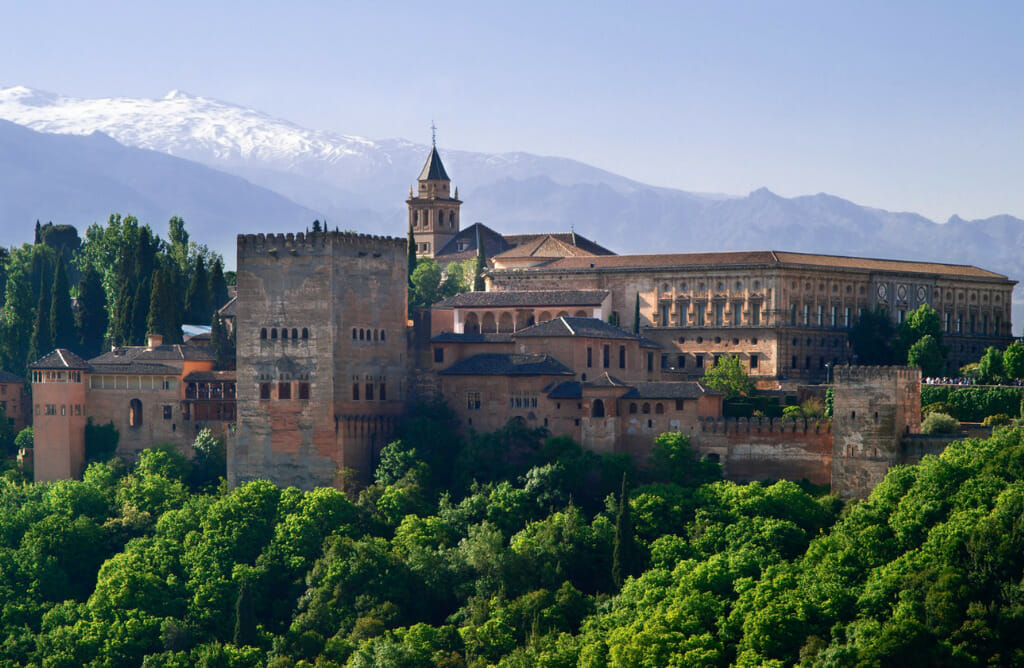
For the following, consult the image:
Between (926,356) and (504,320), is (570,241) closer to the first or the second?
(504,320)

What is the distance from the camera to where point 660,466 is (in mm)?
68250

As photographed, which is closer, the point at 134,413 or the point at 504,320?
the point at 134,413

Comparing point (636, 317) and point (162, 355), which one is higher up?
point (636, 317)

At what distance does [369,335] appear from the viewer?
73.4m

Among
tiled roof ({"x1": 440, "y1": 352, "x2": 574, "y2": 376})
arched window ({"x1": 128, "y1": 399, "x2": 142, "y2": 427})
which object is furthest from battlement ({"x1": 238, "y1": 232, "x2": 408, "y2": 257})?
arched window ({"x1": 128, "y1": 399, "x2": 142, "y2": 427})

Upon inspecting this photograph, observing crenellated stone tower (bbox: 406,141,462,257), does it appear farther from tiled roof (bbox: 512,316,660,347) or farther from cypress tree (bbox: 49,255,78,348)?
tiled roof (bbox: 512,316,660,347)

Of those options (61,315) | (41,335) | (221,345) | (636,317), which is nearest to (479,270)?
(636,317)

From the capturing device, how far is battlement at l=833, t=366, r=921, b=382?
6512 centimetres

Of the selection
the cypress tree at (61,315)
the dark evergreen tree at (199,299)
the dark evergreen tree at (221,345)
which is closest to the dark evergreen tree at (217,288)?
the dark evergreen tree at (199,299)

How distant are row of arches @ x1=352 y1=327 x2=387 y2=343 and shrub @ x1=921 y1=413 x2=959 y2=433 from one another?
22196 millimetres

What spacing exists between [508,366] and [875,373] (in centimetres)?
1539

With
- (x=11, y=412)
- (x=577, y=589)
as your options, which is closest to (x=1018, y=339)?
(x=577, y=589)

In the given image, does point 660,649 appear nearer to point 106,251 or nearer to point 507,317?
point 507,317

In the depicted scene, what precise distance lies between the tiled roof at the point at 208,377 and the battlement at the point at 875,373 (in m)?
26.7
